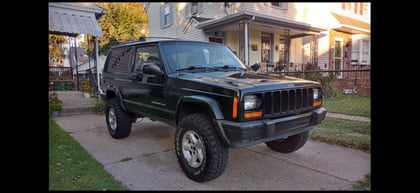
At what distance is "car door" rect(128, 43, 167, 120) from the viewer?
13.3 feet

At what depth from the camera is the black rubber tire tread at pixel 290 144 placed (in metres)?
4.13

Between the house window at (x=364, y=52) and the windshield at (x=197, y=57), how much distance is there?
16132mm

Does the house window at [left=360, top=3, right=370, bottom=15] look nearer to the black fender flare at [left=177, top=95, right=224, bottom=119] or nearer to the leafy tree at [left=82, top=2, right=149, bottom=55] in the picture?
the leafy tree at [left=82, top=2, right=149, bottom=55]

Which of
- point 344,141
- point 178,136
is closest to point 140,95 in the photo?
point 178,136

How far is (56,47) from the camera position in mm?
17766

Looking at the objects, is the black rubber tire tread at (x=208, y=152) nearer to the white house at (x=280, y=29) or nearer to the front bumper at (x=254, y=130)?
the front bumper at (x=254, y=130)

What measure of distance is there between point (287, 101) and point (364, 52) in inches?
691

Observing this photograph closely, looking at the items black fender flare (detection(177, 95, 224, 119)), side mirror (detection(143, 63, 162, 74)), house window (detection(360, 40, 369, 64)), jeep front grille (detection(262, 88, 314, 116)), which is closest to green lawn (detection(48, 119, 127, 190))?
black fender flare (detection(177, 95, 224, 119))

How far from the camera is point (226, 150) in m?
3.19

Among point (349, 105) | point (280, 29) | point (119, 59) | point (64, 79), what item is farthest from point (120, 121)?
point (280, 29)

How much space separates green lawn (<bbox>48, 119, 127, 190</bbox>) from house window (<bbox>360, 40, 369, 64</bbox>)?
18035 mm

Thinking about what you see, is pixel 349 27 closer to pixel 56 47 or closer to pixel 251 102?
pixel 251 102
